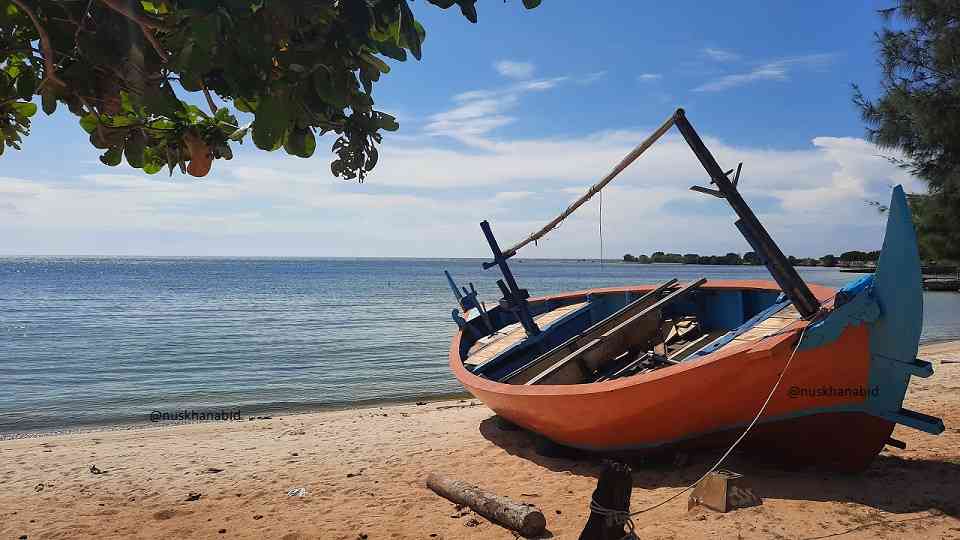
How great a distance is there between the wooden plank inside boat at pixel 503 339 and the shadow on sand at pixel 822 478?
2.41m

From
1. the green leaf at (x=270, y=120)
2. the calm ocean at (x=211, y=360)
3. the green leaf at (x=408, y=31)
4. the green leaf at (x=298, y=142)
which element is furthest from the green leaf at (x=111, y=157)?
the calm ocean at (x=211, y=360)

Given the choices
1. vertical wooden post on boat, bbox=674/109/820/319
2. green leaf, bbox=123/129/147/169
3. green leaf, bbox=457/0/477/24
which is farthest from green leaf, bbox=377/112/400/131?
vertical wooden post on boat, bbox=674/109/820/319

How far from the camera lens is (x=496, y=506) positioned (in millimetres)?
5539

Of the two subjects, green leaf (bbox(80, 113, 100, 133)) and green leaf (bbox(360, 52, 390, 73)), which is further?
green leaf (bbox(80, 113, 100, 133))

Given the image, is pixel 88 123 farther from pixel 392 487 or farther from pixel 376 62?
pixel 392 487

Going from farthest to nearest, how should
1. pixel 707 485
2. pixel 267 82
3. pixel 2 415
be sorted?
pixel 2 415 → pixel 707 485 → pixel 267 82

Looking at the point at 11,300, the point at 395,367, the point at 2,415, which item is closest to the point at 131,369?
the point at 2,415

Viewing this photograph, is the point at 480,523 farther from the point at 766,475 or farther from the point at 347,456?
the point at 347,456

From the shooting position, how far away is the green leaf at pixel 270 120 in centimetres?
195

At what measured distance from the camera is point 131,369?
18406 millimetres

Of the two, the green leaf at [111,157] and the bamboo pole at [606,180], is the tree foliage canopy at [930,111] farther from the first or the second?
the green leaf at [111,157]

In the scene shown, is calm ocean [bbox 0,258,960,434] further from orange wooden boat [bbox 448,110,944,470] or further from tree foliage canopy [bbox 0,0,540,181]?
tree foliage canopy [bbox 0,0,540,181]

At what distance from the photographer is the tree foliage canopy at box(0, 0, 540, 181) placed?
1937mm

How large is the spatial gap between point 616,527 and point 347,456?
17.1ft
